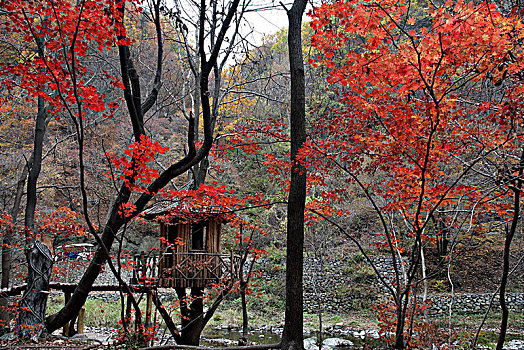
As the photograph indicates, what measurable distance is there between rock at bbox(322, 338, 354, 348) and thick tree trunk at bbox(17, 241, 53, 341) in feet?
23.0

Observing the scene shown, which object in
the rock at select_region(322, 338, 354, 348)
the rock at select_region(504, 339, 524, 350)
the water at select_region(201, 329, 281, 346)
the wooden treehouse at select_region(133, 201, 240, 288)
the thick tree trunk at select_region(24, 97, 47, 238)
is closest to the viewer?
the thick tree trunk at select_region(24, 97, 47, 238)

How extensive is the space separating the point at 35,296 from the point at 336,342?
7.57m

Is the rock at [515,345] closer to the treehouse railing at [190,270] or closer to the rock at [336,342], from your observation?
the rock at [336,342]

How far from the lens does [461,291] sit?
13.4 m

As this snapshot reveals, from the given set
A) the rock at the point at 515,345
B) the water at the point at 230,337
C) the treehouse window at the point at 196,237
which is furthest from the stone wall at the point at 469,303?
the treehouse window at the point at 196,237

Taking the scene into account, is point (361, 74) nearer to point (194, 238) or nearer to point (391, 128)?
point (391, 128)

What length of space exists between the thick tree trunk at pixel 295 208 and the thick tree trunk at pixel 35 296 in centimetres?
437

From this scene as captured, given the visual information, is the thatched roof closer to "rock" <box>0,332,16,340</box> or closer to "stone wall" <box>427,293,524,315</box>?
"rock" <box>0,332,16,340</box>

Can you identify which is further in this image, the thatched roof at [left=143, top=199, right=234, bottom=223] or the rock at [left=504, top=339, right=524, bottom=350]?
the rock at [left=504, top=339, right=524, bottom=350]

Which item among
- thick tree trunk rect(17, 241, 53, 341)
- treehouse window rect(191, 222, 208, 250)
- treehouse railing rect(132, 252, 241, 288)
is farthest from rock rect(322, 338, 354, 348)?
thick tree trunk rect(17, 241, 53, 341)

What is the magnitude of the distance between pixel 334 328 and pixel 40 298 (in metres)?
8.93

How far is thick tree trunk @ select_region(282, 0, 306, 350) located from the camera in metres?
4.20

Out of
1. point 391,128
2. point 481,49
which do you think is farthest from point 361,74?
point 481,49

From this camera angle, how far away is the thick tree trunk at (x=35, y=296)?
577 centimetres
